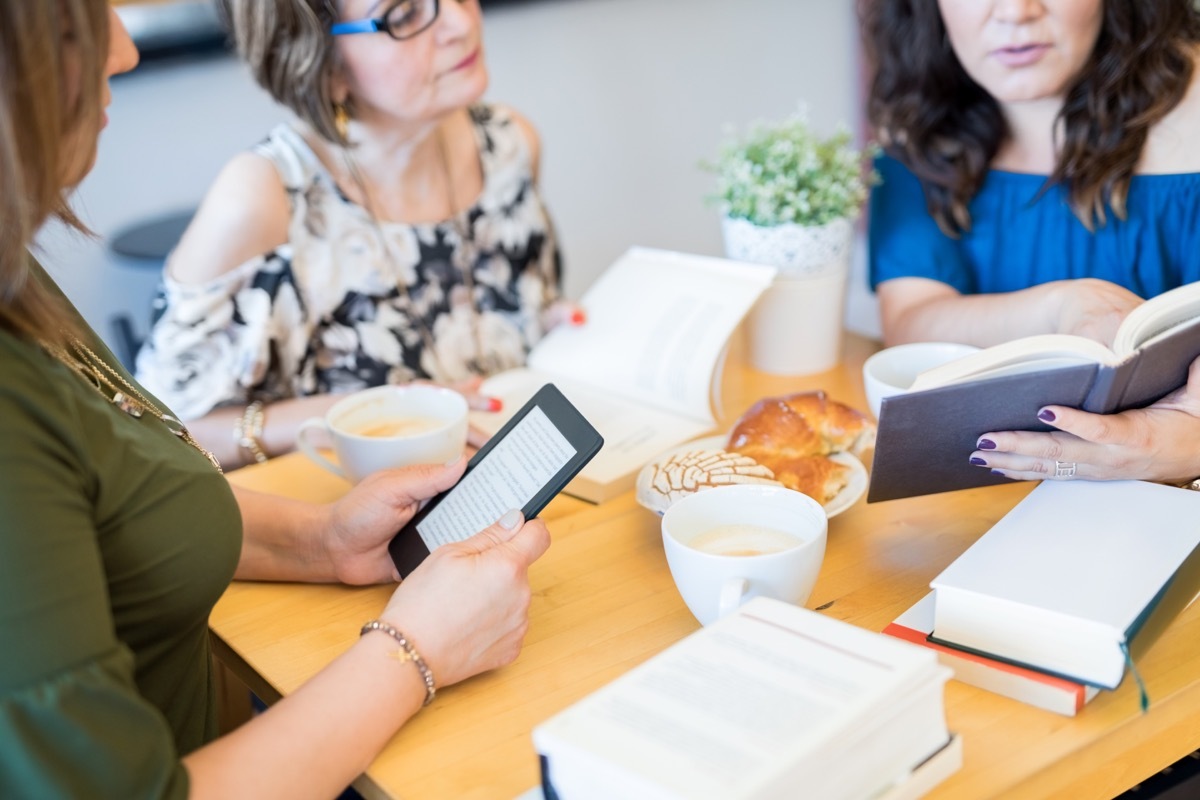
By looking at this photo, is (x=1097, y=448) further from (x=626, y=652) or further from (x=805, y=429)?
(x=626, y=652)

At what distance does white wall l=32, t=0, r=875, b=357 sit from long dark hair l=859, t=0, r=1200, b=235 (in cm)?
121

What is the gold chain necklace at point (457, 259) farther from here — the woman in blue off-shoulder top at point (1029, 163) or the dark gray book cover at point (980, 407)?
the dark gray book cover at point (980, 407)

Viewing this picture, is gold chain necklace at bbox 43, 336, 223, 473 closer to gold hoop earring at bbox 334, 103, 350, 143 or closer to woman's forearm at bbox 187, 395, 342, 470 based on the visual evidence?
woman's forearm at bbox 187, 395, 342, 470

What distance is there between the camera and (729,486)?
966 millimetres

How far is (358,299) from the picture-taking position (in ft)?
5.38

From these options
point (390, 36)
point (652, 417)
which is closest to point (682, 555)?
point (652, 417)

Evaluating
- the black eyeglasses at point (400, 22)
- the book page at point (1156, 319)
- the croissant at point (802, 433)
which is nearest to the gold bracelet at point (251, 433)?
the black eyeglasses at point (400, 22)

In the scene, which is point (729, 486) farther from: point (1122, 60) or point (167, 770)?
point (1122, 60)

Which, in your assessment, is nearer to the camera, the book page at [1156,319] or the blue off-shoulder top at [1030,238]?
the book page at [1156,319]

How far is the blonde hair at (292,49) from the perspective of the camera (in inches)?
59.2

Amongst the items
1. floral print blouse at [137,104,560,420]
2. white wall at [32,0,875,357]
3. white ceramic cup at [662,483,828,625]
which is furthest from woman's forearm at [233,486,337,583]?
white wall at [32,0,875,357]

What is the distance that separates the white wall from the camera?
2373 millimetres

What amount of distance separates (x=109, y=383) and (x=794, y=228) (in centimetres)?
82

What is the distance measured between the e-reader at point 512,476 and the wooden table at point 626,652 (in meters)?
0.07
